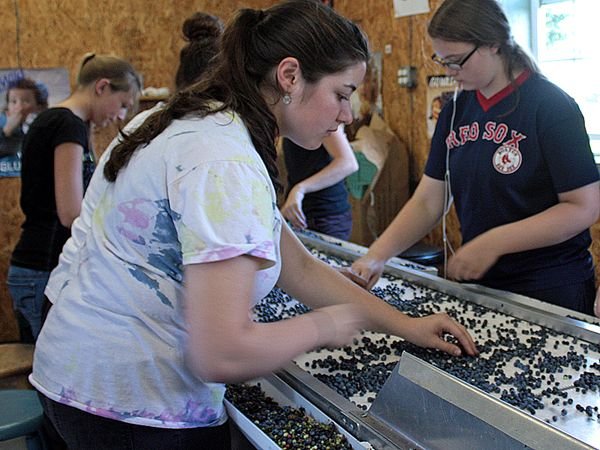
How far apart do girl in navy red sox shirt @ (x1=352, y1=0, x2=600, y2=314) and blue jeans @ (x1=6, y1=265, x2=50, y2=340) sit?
1.43m

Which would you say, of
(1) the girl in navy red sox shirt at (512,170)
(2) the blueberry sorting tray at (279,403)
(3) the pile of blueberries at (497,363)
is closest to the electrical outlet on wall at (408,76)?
(1) the girl in navy red sox shirt at (512,170)

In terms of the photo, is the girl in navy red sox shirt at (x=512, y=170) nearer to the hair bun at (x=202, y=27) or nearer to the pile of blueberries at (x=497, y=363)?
the pile of blueberries at (x=497, y=363)

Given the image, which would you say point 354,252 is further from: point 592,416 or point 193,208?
point 193,208

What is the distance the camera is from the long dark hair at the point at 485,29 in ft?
6.40

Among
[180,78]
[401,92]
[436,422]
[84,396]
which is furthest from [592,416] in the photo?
[401,92]

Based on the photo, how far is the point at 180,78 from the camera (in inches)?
96.7

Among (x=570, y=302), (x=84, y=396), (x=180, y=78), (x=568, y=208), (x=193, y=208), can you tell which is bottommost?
(x=570, y=302)

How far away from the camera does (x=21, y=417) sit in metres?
2.24

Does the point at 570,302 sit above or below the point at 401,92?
below

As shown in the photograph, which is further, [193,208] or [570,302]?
[570,302]

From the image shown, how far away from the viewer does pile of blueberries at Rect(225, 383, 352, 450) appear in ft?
3.97

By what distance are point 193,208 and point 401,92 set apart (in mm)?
3684

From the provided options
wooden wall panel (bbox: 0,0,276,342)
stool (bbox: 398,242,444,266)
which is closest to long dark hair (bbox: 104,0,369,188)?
stool (bbox: 398,242,444,266)

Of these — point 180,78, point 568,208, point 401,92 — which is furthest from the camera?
point 401,92
